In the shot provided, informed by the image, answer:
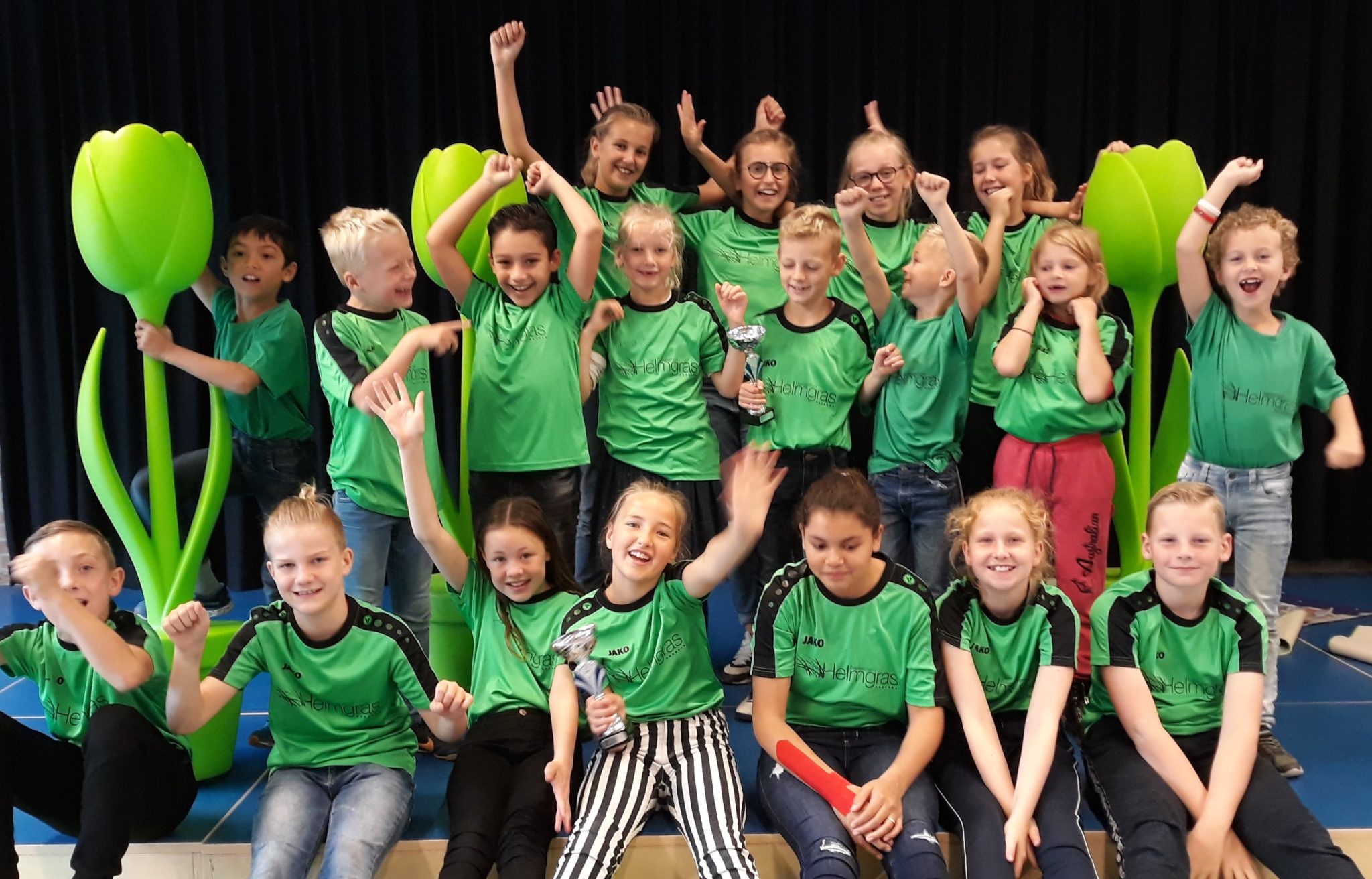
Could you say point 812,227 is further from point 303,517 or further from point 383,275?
point 303,517

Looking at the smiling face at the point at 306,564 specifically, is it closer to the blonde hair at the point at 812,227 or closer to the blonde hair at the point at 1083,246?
the blonde hair at the point at 812,227

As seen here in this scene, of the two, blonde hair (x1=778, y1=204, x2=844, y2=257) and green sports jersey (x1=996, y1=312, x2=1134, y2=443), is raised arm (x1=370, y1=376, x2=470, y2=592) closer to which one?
blonde hair (x1=778, y1=204, x2=844, y2=257)

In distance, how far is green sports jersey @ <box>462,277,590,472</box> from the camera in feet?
9.44

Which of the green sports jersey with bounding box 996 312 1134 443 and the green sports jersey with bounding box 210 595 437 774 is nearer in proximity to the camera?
the green sports jersey with bounding box 210 595 437 774

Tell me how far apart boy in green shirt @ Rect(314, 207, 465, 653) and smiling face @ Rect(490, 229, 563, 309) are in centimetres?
18

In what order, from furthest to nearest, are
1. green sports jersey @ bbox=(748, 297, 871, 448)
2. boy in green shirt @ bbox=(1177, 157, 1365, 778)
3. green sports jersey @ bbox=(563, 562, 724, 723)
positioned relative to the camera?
green sports jersey @ bbox=(748, 297, 871, 448) → boy in green shirt @ bbox=(1177, 157, 1365, 778) → green sports jersey @ bbox=(563, 562, 724, 723)

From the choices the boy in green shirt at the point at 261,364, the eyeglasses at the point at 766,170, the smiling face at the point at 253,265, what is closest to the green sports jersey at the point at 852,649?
the eyeglasses at the point at 766,170

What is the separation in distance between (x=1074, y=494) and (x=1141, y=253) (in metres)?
0.70

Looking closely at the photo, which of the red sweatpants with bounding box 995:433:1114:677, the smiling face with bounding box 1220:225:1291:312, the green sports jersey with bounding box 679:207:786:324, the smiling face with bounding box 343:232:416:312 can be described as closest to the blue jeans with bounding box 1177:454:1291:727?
the red sweatpants with bounding box 995:433:1114:677

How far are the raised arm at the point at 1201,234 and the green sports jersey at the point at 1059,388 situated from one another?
19 centimetres

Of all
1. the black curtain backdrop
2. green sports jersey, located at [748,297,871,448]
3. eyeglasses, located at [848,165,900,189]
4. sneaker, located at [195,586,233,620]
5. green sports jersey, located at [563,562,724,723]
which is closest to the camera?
green sports jersey, located at [563,562,724,723]

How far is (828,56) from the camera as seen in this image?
14.6ft

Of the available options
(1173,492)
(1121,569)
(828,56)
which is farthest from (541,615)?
(828,56)

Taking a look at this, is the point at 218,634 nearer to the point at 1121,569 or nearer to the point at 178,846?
the point at 178,846
